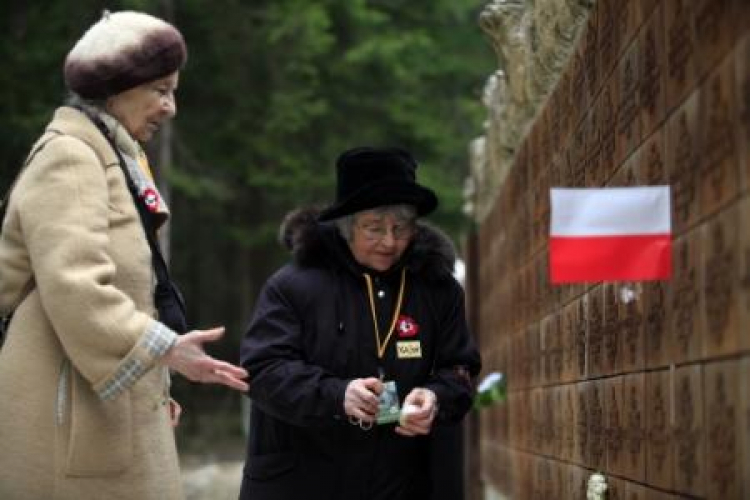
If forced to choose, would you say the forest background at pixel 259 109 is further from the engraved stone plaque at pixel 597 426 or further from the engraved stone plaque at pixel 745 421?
the engraved stone plaque at pixel 745 421

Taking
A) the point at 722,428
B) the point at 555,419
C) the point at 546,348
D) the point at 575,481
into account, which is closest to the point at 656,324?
the point at 722,428

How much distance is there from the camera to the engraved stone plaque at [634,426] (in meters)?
4.22

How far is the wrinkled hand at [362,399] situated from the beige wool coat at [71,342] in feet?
3.26

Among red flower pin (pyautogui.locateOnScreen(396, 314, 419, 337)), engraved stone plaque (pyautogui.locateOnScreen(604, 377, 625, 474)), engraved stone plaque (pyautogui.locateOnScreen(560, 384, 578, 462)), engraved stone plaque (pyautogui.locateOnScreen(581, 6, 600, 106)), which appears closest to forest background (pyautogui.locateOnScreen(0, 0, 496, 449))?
engraved stone plaque (pyautogui.locateOnScreen(560, 384, 578, 462))

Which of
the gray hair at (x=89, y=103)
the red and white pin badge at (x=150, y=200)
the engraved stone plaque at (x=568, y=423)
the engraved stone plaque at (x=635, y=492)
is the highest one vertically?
the gray hair at (x=89, y=103)

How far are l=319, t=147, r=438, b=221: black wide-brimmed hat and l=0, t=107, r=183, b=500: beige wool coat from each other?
4.48 ft

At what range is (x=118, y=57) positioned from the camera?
3.96 metres

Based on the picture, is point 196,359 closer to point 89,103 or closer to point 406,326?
point 89,103

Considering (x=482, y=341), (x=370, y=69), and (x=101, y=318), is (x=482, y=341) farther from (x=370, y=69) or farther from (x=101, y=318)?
(x=370, y=69)

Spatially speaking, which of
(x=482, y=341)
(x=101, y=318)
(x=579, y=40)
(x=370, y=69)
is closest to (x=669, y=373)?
(x=101, y=318)

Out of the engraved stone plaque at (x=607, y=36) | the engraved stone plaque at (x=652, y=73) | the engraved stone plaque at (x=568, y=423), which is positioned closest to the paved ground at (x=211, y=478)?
the engraved stone plaque at (x=568, y=423)

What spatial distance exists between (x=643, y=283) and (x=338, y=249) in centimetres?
136

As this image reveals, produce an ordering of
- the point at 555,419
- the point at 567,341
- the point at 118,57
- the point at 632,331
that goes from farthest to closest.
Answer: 1. the point at 555,419
2. the point at 567,341
3. the point at 632,331
4. the point at 118,57

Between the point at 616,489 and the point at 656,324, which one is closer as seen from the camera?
the point at 656,324
